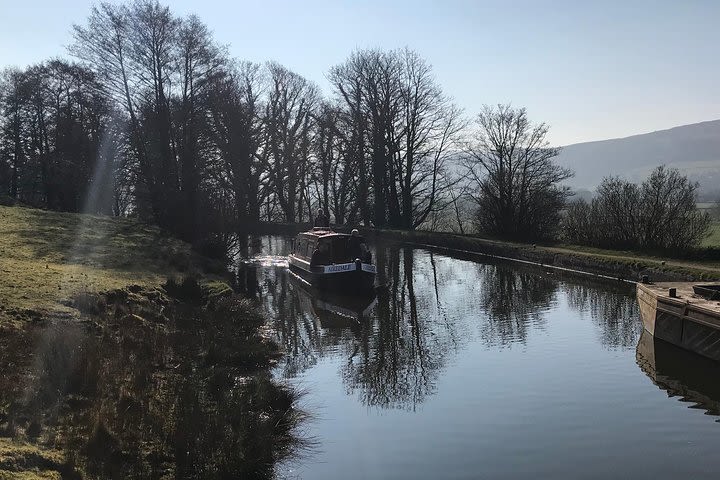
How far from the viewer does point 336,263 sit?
1005 inches

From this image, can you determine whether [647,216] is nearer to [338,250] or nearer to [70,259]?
[338,250]

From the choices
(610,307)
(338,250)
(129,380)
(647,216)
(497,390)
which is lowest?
(497,390)

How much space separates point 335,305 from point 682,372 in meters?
12.1

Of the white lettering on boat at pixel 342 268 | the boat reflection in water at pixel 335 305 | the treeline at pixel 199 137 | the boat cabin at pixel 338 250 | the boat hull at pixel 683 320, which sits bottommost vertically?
the boat reflection in water at pixel 335 305

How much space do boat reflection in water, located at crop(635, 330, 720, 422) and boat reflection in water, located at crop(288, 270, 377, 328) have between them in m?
8.07

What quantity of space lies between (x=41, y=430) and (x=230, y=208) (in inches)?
951

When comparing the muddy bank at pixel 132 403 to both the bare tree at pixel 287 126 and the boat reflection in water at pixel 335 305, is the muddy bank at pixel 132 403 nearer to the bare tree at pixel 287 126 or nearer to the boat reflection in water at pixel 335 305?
the boat reflection in water at pixel 335 305

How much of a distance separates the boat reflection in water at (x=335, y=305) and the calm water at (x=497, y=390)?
0.34ft

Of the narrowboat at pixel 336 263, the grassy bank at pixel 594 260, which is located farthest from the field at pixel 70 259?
the grassy bank at pixel 594 260

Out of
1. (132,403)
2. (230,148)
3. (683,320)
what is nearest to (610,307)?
(683,320)

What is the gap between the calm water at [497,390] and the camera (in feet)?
26.9

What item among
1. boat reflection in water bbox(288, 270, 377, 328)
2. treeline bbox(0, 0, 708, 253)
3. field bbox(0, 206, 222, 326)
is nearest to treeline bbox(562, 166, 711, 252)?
treeline bbox(0, 0, 708, 253)

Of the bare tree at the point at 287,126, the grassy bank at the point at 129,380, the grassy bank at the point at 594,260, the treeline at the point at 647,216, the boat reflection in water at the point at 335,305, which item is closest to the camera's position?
the grassy bank at the point at 129,380

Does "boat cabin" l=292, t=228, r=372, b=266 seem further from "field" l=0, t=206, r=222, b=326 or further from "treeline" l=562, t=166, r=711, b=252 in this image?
"treeline" l=562, t=166, r=711, b=252
